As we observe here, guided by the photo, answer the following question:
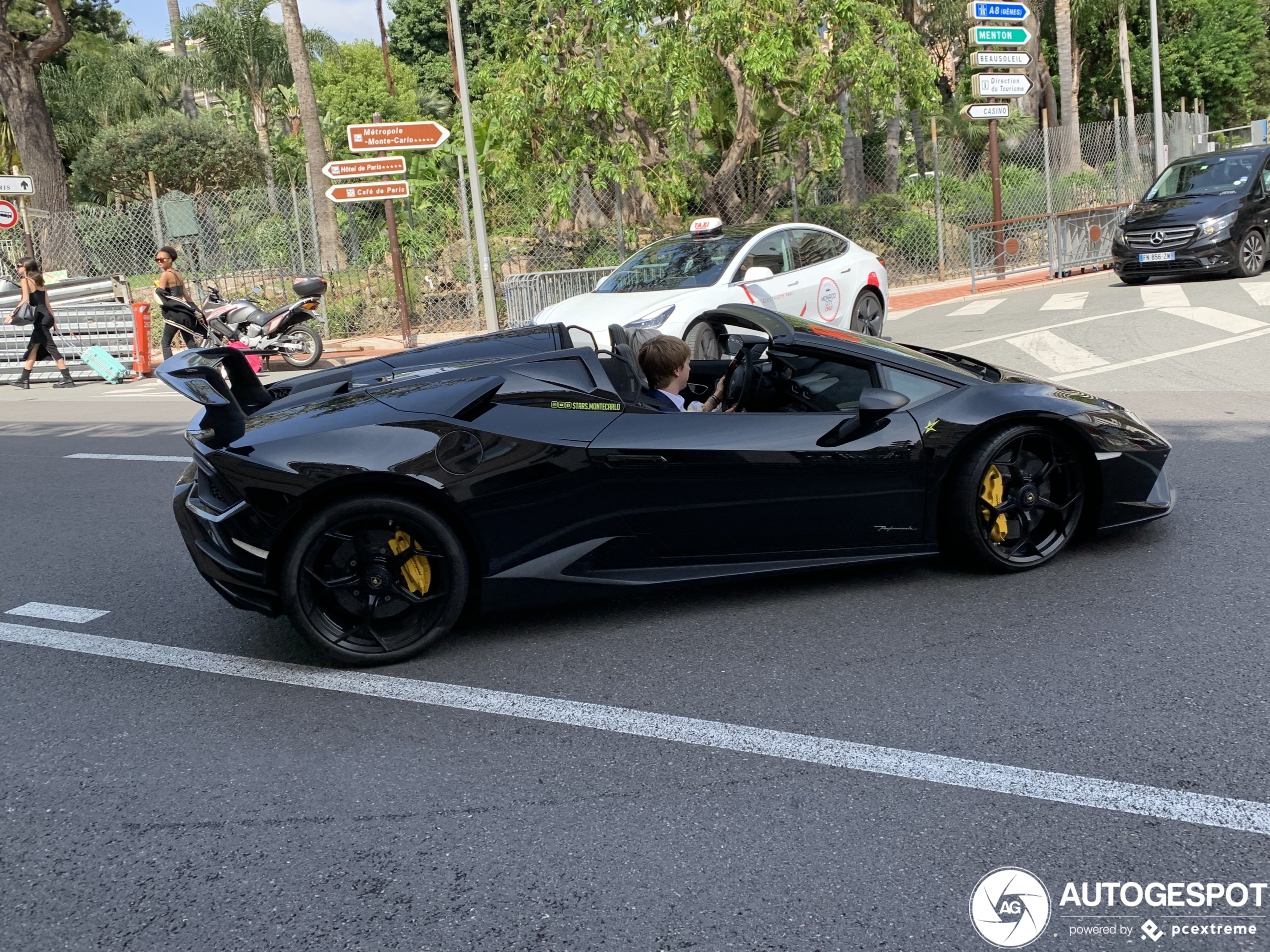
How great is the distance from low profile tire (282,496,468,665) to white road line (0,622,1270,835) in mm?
148

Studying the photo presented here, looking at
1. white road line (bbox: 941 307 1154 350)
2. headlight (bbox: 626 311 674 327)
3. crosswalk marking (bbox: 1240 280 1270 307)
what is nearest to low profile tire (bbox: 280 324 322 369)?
headlight (bbox: 626 311 674 327)

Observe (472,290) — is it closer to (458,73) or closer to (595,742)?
(458,73)

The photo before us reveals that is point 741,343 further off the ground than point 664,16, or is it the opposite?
point 664,16

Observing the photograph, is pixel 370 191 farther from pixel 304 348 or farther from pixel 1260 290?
pixel 1260 290

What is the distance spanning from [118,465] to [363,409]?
513 cm

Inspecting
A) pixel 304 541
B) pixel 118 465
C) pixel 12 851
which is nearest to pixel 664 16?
pixel 118 465

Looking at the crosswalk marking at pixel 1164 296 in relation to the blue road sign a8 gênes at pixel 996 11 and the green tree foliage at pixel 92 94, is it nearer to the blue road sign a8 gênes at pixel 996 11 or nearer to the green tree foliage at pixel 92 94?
the blue road sign a8 gênes at pixel 996 11

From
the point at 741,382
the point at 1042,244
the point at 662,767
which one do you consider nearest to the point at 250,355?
the point at 741,382

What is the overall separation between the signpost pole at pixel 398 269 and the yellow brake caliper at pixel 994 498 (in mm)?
12408

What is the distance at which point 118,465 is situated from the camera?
28.5ft

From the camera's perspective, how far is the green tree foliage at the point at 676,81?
56.2ft

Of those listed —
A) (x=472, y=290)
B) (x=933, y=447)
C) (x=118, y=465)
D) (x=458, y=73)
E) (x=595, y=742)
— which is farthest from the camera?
(x=472, y=290)

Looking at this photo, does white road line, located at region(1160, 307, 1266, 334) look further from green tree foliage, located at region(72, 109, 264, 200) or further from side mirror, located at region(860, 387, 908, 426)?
green tree foliage, located at region(72, 109, 264, 200)
